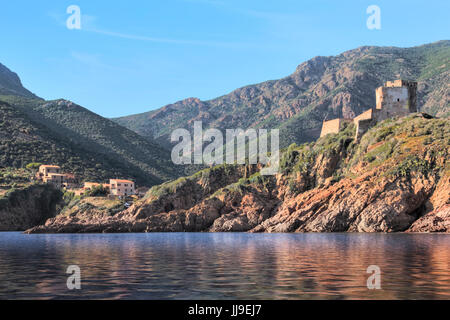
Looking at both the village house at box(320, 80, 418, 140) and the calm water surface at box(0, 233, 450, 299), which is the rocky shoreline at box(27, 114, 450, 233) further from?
the calm water surface at box(0, 233, 450, 299)

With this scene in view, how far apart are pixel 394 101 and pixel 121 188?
3307 inches

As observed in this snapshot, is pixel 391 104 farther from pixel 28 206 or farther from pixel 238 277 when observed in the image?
pixel 28 206

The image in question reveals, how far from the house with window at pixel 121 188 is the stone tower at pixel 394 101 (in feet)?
264

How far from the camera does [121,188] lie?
146m

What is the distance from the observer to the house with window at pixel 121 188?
475 ft

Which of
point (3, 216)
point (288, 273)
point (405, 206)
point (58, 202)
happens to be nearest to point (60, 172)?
point (58, 202)

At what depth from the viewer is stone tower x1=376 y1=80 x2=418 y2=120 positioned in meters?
99.6

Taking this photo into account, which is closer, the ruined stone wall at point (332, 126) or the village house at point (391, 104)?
the village house at point (391, 104)

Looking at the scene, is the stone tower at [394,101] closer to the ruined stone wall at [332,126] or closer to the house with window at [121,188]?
the ruined stone wall at [332,126]

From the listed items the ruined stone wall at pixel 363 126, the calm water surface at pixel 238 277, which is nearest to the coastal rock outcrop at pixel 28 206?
the ruined stone wall at pixel 363 126

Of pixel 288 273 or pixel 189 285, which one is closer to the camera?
pixel 189 285
